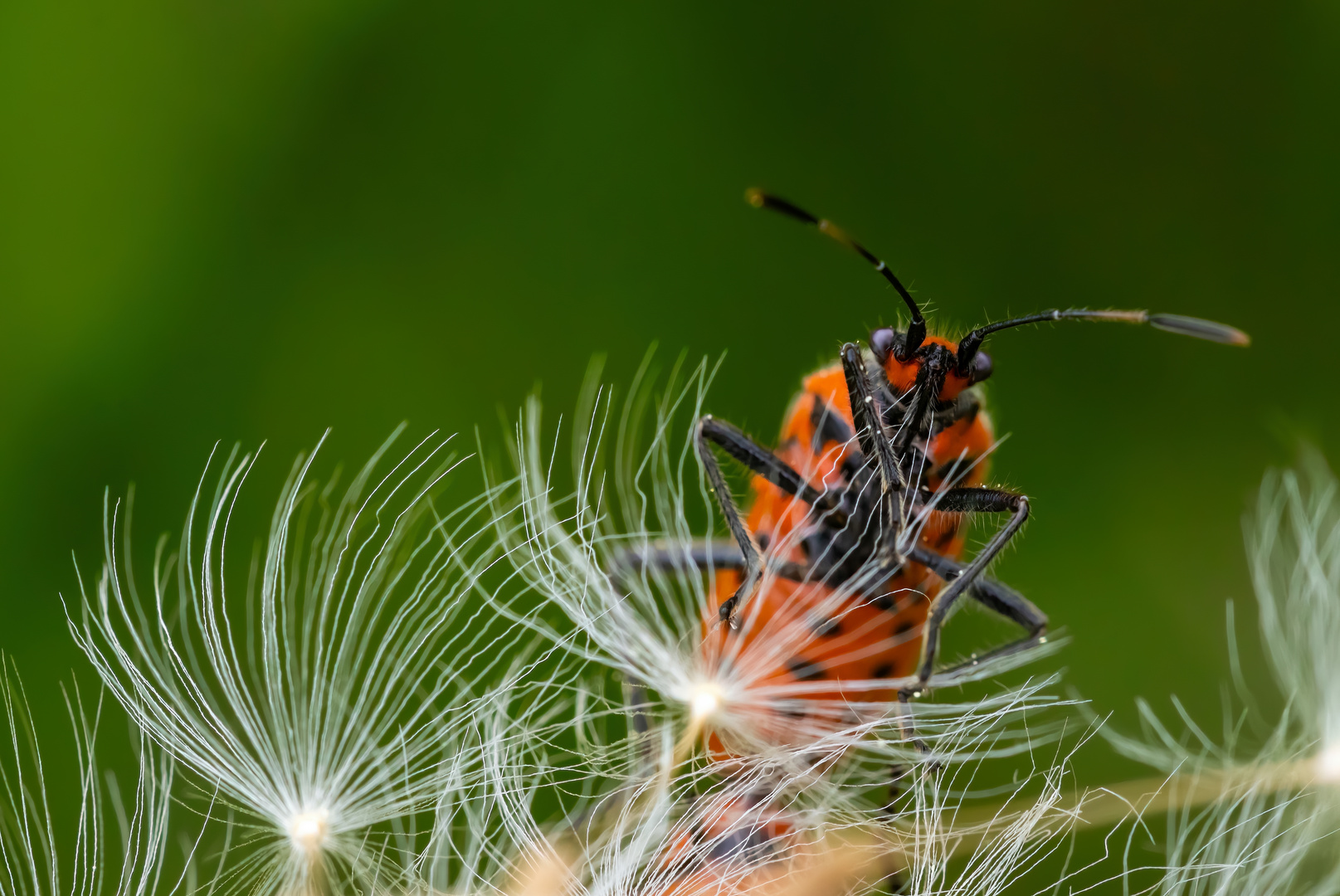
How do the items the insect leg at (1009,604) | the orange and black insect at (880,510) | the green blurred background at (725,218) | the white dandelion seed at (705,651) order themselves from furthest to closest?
the green blurred background at (725,218)
the insect leg at (1009,604)
the orange and black insect at (880,510)
the white dandelion seed at (705,651)

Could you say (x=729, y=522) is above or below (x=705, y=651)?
above

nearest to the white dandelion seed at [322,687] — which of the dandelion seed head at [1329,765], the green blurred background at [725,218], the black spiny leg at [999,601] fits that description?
the black spiny leg at [999,601]

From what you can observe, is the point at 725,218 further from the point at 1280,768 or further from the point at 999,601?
the point at 1280,768

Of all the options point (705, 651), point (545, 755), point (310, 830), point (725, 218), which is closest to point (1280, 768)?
point (705, 651)

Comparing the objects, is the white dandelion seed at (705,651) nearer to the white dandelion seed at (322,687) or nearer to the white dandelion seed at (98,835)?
the white dandelion seed at (322,687)

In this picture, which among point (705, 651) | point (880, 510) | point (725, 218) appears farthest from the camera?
point (725, 218)

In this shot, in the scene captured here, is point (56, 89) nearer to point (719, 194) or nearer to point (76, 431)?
point (76, 431)
